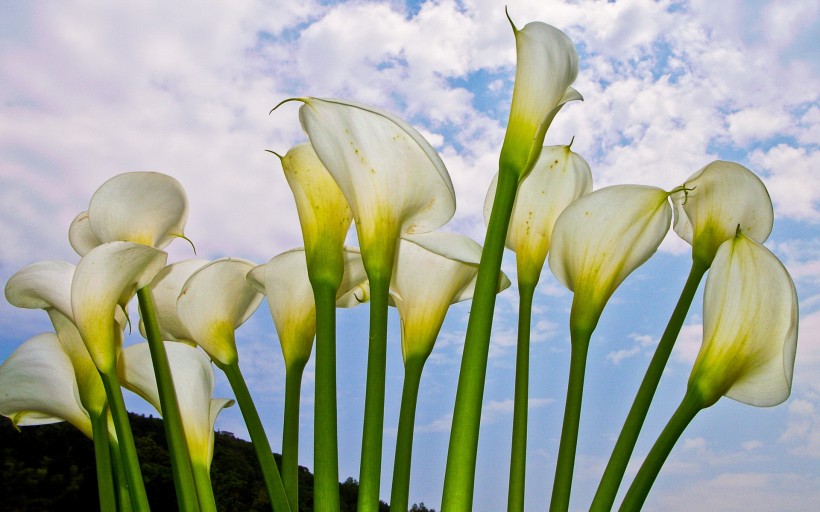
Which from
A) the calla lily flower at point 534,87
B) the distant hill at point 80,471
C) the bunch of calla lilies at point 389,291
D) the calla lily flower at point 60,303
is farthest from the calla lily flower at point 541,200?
the distant hill at point 80,471

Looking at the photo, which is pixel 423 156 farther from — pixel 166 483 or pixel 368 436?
pixel 166 483

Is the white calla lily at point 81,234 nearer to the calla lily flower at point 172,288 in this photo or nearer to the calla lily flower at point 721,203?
the calla lily flower at point 172,288

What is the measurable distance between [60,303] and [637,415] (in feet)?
1.42

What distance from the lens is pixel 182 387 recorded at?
58 centimetres

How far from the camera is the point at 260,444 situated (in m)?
0.53

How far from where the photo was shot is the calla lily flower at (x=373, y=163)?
1.46ft

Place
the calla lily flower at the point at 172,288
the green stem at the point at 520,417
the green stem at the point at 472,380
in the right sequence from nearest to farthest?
the green stem at the point at 472,380 → the green stem at the point at 520,417 → the calla lily flower at the point at 172,288

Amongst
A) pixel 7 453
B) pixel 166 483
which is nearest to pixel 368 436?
pixel 166 483

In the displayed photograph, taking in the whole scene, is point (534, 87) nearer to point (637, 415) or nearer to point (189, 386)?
point (637, 415)

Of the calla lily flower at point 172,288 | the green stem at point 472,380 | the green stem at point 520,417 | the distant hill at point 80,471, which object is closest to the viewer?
the green stem at point 472,380

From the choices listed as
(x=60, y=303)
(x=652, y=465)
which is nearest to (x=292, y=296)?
(x=60, y=303)

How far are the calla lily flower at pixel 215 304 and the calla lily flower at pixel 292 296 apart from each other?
0.03 m

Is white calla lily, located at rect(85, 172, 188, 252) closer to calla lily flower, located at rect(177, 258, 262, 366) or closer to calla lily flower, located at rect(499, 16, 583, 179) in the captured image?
calla lily flower, located at rect(177, 258, 262, 366)

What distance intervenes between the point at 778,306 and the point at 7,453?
1099 millimetres
